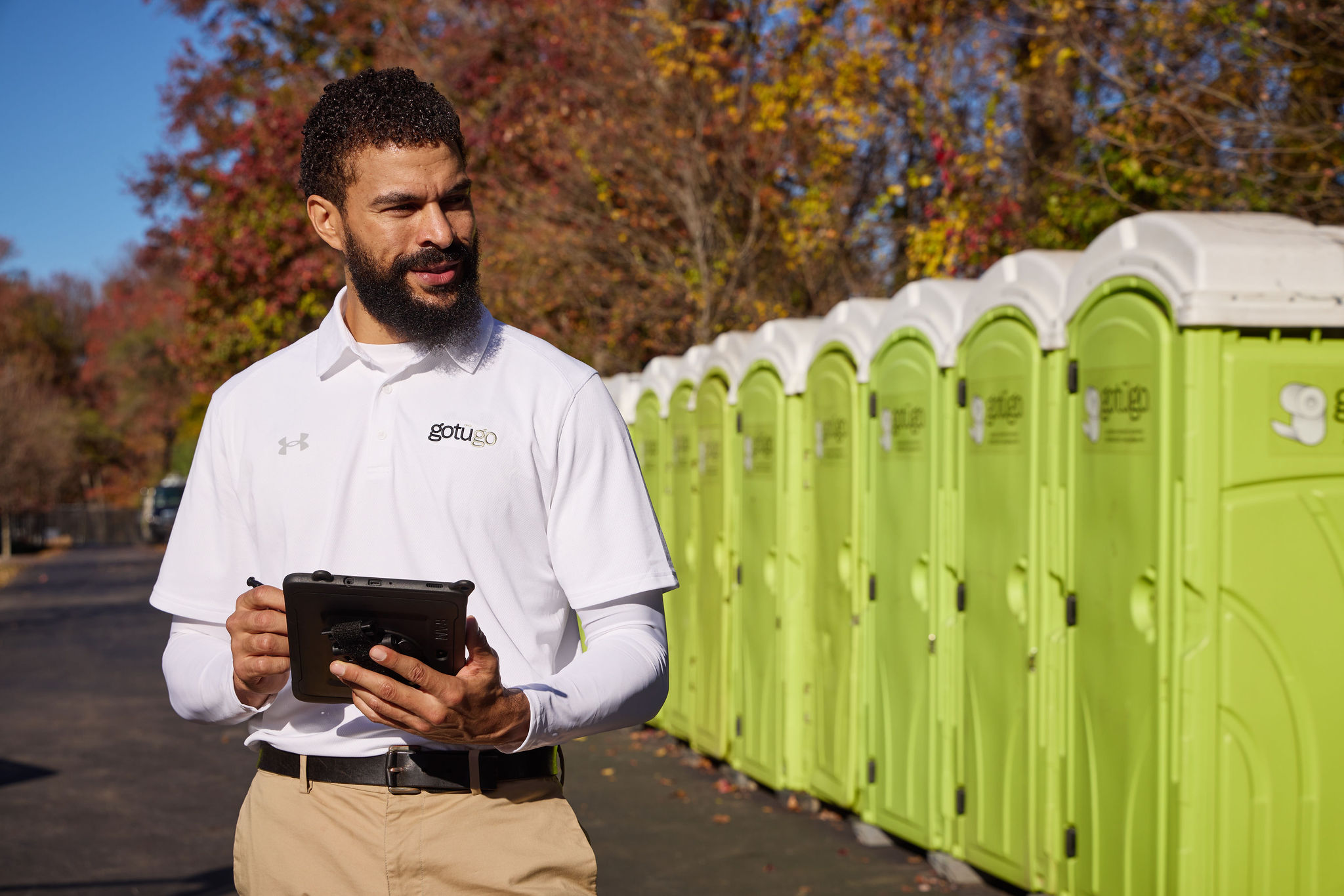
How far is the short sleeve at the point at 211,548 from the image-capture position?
2.36 meters

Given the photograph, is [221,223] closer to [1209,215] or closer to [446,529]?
[1209,215]

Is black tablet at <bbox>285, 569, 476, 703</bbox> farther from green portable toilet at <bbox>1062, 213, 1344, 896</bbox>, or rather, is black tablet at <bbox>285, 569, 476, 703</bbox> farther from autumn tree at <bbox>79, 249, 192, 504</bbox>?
autumn tree at <bbox>79, 249, 192, 504</bbox>

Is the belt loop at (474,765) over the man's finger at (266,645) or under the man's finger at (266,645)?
under

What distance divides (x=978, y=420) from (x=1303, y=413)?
164cm

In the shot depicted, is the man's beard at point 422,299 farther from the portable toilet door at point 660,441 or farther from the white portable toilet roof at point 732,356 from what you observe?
the portable toilet door at point 660,441

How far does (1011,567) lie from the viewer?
5672 millimetres

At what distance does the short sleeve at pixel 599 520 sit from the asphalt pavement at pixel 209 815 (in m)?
4.40

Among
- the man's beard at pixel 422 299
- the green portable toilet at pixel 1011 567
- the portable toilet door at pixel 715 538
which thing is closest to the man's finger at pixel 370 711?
the man's beard at pixel 422 299

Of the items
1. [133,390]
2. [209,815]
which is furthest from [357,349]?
[133,390]

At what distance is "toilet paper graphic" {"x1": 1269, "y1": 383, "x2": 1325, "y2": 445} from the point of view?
446cm

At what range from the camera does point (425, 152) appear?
89.9 inches

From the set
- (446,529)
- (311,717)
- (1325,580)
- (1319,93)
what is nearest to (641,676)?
(446,529)

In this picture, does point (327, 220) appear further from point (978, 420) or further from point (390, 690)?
point (978, 420)

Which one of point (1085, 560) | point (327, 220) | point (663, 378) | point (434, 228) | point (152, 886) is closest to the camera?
point (434, 228)
